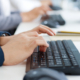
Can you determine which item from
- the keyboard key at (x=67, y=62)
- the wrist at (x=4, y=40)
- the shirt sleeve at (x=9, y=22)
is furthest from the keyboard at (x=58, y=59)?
the shirt sleeve at (x=9, y=22)

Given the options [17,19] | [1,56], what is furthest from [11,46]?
[17,19]

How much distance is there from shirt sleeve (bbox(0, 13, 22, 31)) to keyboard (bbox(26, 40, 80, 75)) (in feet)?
1.81

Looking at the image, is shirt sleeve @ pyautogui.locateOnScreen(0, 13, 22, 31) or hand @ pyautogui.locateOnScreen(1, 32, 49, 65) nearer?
hand @ pyautogui.locateOnScreen(1, 32, 49, 65)

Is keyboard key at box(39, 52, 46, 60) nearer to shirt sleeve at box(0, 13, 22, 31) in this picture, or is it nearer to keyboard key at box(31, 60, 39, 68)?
keyboard key at box(31, 60, 39, 68)

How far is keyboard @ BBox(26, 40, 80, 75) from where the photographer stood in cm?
39

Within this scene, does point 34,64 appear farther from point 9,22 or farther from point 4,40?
point 9,22

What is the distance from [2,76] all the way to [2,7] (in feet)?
2.78

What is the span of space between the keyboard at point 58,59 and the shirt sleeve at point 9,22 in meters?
0.55

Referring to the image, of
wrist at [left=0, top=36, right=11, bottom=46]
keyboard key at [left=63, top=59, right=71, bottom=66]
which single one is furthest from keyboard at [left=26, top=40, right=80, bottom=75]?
wrist at [left=0, top=36, right=11, bottom=46]

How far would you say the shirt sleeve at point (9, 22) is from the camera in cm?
97

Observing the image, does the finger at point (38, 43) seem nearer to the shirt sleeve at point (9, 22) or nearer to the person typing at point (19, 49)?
the person typing at point (19, 49)

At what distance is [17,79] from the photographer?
1.23ft

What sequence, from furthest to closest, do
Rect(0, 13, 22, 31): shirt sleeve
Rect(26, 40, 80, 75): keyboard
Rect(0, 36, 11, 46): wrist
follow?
Rect(0, 13, 22, 31): shirt sleeve → Rect(0, 36, 11, 46): wrist → Rect(26, 40, 80, 75): keyboard

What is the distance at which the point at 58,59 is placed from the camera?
1.40 ft
